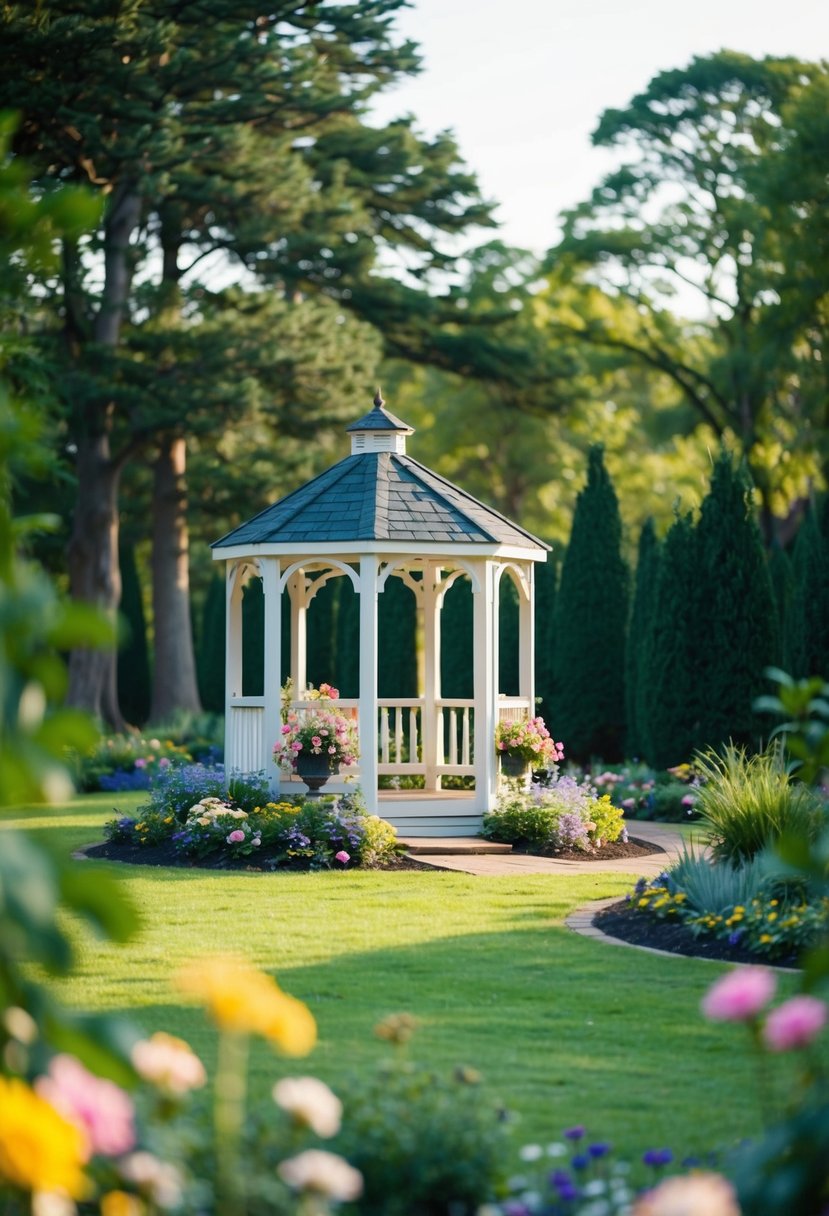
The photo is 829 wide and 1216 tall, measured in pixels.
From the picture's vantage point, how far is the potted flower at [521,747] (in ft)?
42.7

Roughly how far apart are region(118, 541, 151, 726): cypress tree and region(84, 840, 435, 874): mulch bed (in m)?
15.8

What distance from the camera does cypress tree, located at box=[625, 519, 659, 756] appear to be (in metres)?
17.7

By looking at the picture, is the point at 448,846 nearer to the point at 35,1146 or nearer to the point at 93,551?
the point at 35,1146

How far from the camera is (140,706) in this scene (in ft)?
92.5

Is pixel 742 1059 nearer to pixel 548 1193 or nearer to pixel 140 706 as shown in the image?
pixel 548 1193

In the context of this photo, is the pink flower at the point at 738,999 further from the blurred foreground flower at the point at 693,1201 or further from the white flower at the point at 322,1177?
the white flower at the point at 322,1177

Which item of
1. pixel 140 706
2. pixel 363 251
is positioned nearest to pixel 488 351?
pixel 363 251

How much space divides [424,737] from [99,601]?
30.5 feet

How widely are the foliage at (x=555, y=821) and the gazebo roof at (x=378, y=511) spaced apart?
2.28m

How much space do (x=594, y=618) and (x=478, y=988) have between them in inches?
511

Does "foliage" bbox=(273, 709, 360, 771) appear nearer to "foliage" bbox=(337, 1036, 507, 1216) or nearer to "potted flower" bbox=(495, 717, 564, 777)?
"potted flower" bbox=(495, 717, 564, 777)

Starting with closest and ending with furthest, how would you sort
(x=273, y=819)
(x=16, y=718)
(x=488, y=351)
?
(x=16, y=718)
(x=273, y=819)
(x=488, y=351)

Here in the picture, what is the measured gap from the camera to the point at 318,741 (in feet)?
40.5

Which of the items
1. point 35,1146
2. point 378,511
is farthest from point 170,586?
point 35,1146
